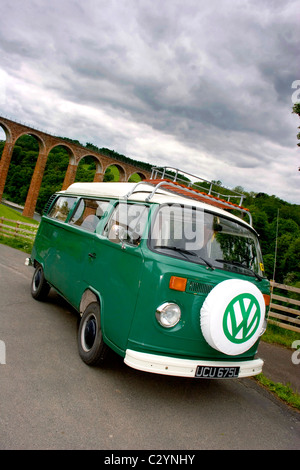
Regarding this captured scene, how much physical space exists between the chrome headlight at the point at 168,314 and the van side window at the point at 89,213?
71.9 inches

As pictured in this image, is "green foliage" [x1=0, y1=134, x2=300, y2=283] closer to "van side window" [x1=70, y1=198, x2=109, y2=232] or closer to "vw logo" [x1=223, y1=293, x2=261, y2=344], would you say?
"van side window" [x1=70, y1=198, x2=109, y2=232]

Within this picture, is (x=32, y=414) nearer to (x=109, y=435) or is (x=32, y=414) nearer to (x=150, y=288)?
(x=109, y=435)

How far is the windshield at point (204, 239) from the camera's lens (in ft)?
11.0

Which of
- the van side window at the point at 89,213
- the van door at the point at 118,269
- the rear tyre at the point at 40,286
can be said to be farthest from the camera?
the rear tyre at the point at 40,286

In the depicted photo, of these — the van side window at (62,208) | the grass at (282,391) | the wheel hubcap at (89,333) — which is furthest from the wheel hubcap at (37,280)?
the grass at (282,391)

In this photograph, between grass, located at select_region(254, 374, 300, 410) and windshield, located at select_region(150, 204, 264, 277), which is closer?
windshield, located at select_region(150, 204, 264, 277)

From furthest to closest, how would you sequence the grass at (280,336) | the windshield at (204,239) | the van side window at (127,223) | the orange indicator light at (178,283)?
the grass at (280,336) < the van side window at (127,223) < the windshield at (204,239) < the orange indicator light at (178,283)

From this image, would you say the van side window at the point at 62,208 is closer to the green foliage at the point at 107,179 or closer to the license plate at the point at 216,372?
the license plate at the point at 216,372

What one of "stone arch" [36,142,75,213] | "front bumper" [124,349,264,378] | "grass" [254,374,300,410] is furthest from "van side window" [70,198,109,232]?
"stone arch" [36,142,75,213]

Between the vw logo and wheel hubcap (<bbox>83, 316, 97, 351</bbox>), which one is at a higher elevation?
the vw logo

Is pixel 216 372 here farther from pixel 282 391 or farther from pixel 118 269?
pixel 282 391

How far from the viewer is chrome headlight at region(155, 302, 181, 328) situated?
303 centimetres

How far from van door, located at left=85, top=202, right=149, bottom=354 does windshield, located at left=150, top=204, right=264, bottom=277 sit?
0.22m

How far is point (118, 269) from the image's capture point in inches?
139
